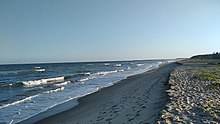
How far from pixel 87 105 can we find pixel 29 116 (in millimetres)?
3468

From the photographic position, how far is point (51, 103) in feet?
44.6

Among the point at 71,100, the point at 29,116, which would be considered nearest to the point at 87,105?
the point at 71,100

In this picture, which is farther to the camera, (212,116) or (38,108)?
(38,108)

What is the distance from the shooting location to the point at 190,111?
7.24 metres

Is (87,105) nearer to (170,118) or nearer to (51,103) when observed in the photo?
(51,103)

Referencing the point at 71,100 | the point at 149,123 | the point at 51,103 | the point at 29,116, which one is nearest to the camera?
the point at 149,123

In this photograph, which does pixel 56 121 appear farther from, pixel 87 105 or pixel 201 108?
pixel 201 108

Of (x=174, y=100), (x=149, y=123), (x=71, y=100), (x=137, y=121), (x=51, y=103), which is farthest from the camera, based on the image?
(x=71, y=100)

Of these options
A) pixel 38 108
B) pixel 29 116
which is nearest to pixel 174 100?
pixel 29 116

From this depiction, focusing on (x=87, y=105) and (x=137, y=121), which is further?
(x=87, y=105)

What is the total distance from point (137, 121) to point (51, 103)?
8.17m

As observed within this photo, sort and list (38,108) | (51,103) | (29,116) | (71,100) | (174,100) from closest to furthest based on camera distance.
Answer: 1. (174,100)
2. (29,116)
3. (38,108)
4. (51,103)
5. (71,100)

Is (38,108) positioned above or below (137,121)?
below

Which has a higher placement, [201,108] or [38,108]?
[201,108]
